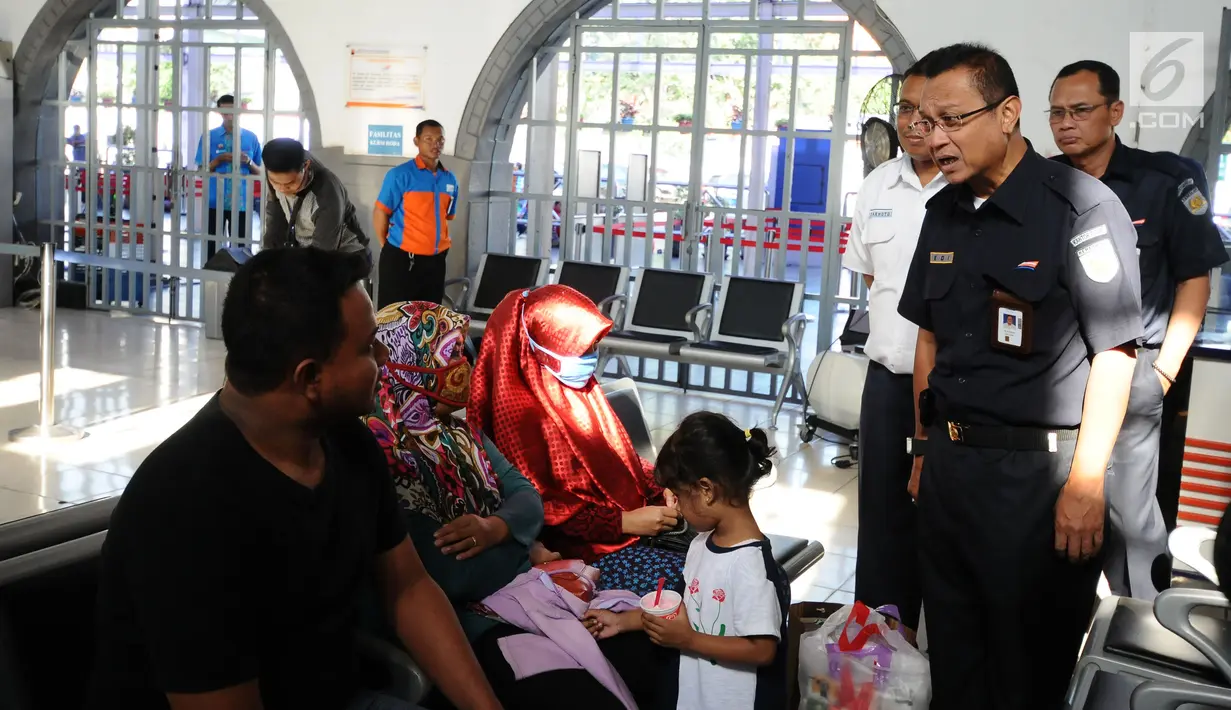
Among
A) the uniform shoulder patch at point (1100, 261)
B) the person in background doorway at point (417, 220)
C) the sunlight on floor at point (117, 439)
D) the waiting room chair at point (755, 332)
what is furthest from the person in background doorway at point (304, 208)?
the uniform shoulder patch at point (1100, 261)

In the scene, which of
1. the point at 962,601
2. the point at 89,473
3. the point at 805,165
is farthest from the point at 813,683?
the point at 805,165

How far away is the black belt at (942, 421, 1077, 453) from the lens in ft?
7.61

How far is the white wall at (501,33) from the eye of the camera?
21.9ft

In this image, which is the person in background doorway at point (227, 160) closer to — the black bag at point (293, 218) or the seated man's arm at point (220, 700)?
the black bag at point (293, 218)

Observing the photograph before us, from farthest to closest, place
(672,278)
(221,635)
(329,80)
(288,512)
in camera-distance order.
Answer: (329,80), (672,278), (288,512), (221,635)

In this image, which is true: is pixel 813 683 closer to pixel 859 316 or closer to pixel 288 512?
pixel 288 512

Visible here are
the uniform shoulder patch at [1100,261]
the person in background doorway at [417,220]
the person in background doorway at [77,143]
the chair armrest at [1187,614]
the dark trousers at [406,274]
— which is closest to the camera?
the chair armrest at [1187,614]

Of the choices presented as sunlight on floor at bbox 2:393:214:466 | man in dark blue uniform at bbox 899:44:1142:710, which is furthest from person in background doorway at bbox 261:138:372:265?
man in dark blue uniform at bbox 899:44:1142:710

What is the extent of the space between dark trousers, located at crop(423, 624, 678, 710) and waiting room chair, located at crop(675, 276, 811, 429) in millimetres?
4600

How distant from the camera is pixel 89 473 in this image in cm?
518

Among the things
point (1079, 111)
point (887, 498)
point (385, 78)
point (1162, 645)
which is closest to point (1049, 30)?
point (1079, 111)

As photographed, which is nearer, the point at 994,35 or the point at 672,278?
the point at 994,35

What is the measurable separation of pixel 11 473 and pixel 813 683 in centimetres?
404

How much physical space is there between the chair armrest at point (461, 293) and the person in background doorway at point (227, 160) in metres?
2.38
